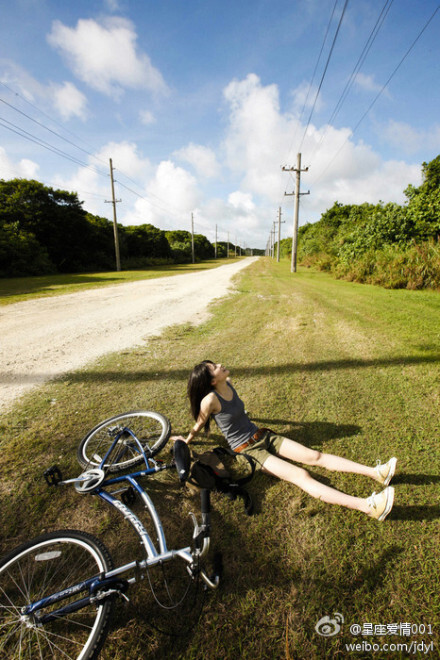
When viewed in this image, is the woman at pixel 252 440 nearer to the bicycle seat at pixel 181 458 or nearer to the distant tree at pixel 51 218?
the bicycle seat at pixel 181 458

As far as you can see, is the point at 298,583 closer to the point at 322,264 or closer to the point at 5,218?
the point at 322,264

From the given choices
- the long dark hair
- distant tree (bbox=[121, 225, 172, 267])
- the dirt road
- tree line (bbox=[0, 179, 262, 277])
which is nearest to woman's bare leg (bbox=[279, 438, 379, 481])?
the long dark hair

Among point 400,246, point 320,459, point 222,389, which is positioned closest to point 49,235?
point 400,246

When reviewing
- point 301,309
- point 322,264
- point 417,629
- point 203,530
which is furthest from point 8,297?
point 322,264

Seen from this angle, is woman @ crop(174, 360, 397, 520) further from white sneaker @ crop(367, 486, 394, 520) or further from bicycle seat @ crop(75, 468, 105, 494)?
bicycle seat @ crop(75, 468, 105, 494)

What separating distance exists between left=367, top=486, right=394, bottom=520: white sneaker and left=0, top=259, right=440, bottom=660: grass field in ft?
0.30

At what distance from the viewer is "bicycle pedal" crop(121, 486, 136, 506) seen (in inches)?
92.3

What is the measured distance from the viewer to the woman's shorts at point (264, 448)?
270 cm

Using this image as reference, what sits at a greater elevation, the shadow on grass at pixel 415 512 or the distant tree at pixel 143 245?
the distant tree at pixel 143 245

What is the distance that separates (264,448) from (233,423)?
40 cm

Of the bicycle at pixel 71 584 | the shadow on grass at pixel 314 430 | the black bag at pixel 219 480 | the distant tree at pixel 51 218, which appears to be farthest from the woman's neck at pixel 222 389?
the distant tree at pixel 51 218

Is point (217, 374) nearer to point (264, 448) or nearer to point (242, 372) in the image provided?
point (264, 448)

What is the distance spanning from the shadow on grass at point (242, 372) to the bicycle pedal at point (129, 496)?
2.31 meters

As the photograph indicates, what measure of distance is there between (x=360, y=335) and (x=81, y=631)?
6848 mm
